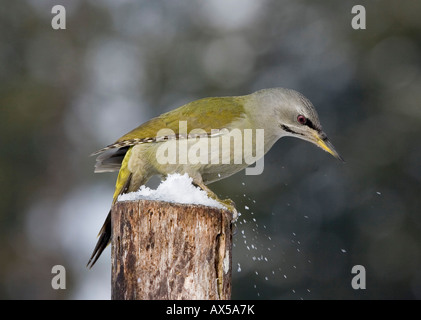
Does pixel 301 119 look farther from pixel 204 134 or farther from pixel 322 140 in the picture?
pixel 204 134

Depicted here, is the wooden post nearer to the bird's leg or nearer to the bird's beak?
the bird's leg

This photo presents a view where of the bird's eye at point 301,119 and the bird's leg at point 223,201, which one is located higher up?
the bird's eye at point 301,119

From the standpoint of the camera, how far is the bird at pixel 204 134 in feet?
19.0

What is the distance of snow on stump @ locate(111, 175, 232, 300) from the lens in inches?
171

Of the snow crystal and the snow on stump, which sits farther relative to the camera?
the snow crystal

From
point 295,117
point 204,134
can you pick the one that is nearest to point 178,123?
point 204,134

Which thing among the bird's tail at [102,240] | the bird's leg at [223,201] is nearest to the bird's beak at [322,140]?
the bird's leg at [223,201]

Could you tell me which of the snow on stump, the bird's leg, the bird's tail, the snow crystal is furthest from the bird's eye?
the bird's tail

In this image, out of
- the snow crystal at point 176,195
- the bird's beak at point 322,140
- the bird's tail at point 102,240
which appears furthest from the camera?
the bird's beak at point 322,140

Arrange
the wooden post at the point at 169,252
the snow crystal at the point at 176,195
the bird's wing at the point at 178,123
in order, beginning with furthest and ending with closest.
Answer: the bird's wing at the point at 178,123
the snow crystal at the point at 176,195
the wooden post at the point at 169,252

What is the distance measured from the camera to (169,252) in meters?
4.36

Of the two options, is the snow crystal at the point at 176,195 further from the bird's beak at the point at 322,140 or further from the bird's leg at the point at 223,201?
the bird's beak at the point at 322,140

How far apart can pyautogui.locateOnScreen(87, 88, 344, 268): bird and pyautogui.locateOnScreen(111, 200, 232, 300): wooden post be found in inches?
48.1

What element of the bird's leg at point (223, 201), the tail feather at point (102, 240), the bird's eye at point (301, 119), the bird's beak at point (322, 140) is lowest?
the tail feather at point (102, 240)
